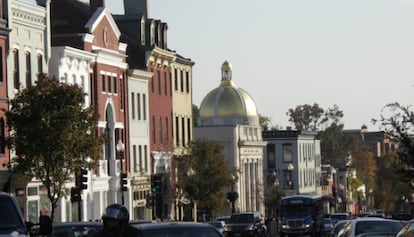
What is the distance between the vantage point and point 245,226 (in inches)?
3081

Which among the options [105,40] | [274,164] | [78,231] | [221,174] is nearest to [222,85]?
[274,164]

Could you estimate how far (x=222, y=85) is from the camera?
141375 mm

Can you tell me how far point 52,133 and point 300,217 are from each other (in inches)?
927

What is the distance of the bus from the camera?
81.9m

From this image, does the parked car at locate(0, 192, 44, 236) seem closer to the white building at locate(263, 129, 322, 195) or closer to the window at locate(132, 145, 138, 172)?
the window at locate(132, 145, 138, 172)

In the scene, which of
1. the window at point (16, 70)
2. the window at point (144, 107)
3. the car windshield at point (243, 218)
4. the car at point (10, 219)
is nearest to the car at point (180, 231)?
the car at point (10, 219)

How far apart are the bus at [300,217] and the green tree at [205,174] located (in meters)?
14.2

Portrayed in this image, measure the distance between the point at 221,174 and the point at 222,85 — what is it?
43325 millimetres

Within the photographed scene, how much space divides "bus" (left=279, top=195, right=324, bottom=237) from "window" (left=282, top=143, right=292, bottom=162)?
77173 mm

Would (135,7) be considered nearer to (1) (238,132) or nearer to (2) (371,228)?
(1) (238,132)

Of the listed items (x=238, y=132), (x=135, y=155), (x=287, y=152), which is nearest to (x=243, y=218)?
(x=135, y=155)

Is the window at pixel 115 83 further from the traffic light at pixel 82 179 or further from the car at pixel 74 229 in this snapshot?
the car at pixel 74 229

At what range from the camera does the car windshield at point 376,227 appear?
35322 millimetres

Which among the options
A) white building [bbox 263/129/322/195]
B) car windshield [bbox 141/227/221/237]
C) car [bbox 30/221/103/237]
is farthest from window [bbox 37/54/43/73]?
white building [bbox 263/129/322/195]
